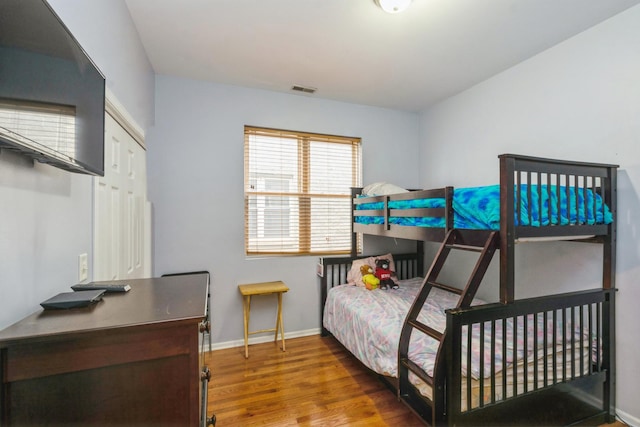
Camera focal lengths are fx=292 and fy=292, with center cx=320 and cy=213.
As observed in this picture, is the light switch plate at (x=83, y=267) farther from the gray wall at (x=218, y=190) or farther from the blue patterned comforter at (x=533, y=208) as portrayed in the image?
the blue patterned comforter at (x=533, y=208)

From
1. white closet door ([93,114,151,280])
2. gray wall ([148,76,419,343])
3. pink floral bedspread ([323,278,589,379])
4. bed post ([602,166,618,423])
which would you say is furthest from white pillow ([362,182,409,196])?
white closet door ([93,114,151,280])

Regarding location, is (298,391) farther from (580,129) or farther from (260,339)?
(580,129)

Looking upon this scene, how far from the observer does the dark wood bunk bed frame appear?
1.52 meters

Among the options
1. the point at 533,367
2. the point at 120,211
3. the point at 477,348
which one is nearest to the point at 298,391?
→ the point at 477,348

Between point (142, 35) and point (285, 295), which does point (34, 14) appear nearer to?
point (142, 35)

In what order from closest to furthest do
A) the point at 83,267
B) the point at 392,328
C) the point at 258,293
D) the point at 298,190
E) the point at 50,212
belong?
the point at 50,212, the point at 83,267, the point at 392,328, the point at 258,293, the point at 298,190

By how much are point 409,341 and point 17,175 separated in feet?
6.66

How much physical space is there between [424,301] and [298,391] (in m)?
1.21

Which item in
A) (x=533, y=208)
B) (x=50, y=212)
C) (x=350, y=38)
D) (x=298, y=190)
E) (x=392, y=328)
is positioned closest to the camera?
(x=50, y=212)

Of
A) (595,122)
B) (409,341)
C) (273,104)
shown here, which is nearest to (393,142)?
(273,104)

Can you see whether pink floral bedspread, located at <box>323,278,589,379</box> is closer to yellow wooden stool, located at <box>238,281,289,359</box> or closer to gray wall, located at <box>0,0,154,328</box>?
yellow wooden stool, located at <box>238,281,289,359</box>

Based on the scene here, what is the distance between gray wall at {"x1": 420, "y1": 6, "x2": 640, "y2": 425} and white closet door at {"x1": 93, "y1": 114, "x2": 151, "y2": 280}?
306 cm

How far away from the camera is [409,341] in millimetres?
1880

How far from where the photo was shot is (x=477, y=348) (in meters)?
1.75
